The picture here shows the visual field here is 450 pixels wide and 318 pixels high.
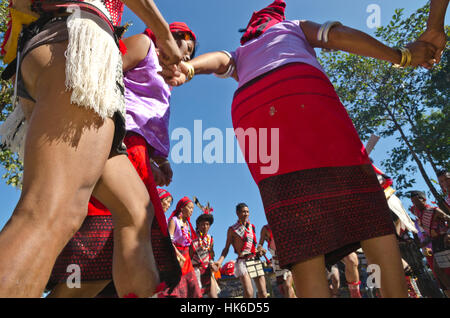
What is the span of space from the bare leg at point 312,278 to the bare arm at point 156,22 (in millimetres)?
1183

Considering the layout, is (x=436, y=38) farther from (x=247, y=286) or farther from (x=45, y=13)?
(x=247, y=286)

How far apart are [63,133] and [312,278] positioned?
1.25 m

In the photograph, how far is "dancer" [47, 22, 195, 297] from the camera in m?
1.73

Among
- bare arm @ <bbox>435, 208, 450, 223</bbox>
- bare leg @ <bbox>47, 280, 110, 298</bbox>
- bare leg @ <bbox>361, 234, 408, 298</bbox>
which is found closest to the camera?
bare leg @ <bbox>361, 234, 408, 298</bbox>

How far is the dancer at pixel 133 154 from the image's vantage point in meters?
1.73

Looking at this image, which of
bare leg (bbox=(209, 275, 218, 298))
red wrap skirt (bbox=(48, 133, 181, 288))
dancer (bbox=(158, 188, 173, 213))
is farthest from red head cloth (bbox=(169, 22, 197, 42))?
bare leg (bbox=(209, 275, 218, 298))

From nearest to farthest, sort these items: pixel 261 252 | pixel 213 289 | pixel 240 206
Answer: pixel 213 289
pixel 261 252
pixel 240 206

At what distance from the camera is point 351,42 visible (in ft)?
6.37

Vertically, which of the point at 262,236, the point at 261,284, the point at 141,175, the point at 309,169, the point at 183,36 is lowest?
the point at 261,284

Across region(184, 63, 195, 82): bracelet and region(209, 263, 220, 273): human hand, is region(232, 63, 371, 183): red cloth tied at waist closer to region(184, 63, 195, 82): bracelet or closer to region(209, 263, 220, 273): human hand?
region(184, 63, 195, 82): bracelet

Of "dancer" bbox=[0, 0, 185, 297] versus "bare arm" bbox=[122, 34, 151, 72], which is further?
"bare arm" bbox=[122, 34, 151, 72]

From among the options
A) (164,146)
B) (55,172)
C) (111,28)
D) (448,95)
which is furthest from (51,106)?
(448,95)

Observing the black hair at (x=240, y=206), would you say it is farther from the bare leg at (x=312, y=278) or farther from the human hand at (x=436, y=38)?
the bare leg at (x=312, y=278)

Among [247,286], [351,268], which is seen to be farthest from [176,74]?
[247,286]
